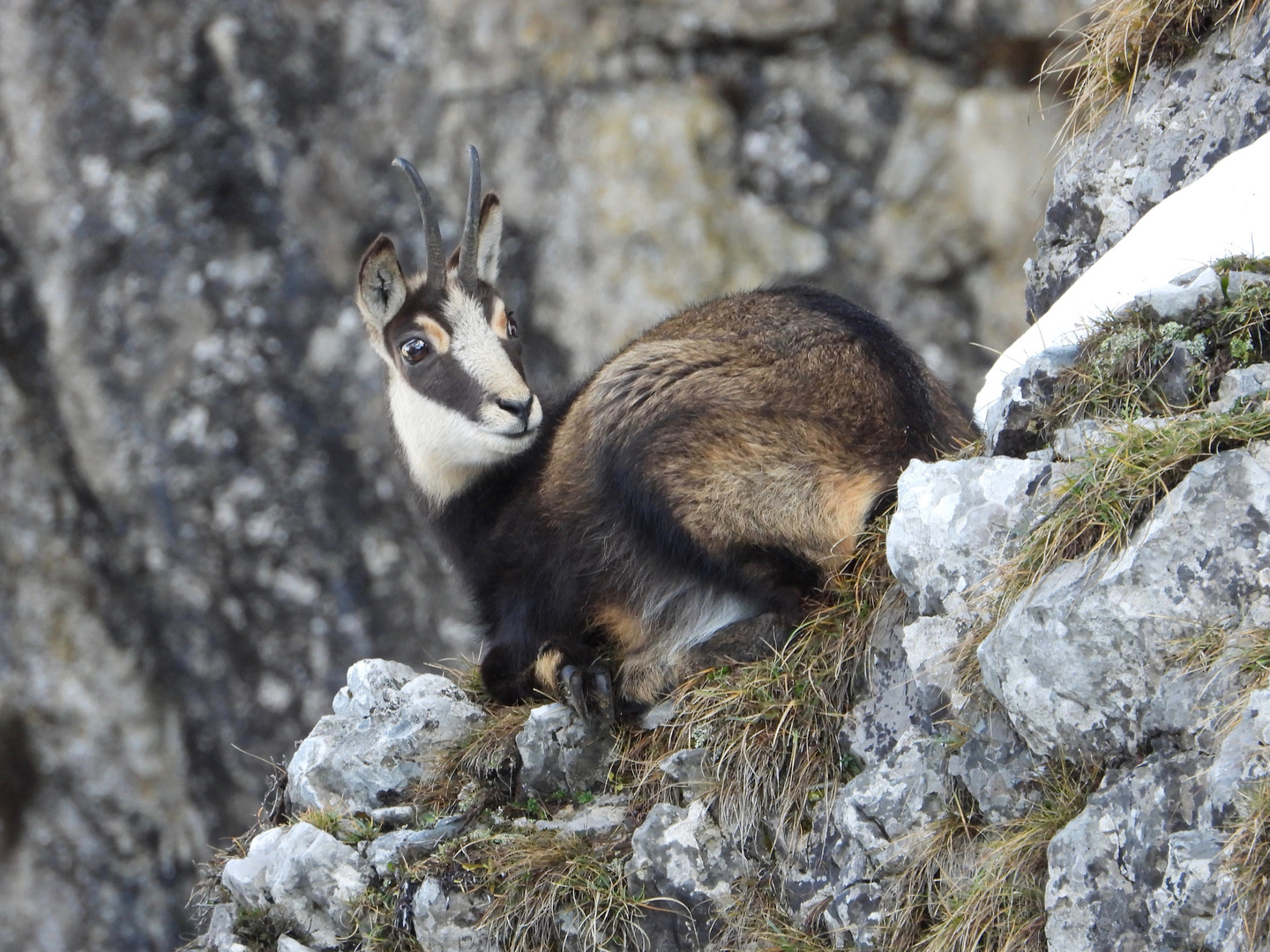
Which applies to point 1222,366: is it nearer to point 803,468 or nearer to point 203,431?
point 803,468

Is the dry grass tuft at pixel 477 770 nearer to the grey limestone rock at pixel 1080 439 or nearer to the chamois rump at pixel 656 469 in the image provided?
the chamois rump at pixel 656 469

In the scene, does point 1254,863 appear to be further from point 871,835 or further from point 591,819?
point 591,819

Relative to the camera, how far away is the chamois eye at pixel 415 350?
5391 mm

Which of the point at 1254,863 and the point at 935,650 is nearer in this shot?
the point at 1254,863

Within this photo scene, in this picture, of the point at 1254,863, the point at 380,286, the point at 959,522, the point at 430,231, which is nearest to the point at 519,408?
the point at 430,231

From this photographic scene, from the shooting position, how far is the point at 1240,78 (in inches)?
187

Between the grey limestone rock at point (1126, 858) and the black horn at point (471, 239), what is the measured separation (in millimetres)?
3409

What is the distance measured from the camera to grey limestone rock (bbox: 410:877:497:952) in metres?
4.15

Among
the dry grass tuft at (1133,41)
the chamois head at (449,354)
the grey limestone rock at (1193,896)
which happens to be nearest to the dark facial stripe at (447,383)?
the chamois head at (449,354)

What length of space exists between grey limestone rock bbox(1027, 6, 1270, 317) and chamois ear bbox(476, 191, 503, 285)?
2303 millimetres

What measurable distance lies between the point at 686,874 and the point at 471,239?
2.73 meters

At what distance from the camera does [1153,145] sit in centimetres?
501

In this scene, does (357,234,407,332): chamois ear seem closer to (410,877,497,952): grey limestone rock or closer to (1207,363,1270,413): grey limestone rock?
(410,877,497,952): grey limestone rock

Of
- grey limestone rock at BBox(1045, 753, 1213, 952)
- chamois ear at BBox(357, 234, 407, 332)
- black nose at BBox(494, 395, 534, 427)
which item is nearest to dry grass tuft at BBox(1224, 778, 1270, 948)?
grey limestone rock at BBox(1045, 753, 1213, 952)
